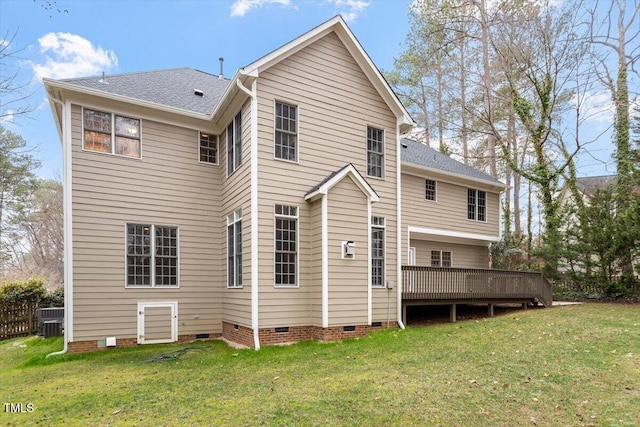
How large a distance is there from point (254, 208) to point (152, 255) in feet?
11.0

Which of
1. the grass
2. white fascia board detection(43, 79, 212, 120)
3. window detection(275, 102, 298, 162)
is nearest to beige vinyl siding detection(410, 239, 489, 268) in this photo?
the grass

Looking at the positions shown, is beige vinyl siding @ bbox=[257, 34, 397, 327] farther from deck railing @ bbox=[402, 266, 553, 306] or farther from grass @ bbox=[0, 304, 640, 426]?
grass @ bbox=[0, 304, 640, 426]

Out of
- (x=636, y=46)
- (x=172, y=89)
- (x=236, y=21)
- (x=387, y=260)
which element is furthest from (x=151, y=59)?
(x=636, y=46)

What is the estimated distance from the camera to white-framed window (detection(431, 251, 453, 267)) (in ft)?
55.3

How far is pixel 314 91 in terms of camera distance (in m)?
10.5

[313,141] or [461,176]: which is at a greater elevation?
[313,141]

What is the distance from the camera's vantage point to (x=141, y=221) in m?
10.3

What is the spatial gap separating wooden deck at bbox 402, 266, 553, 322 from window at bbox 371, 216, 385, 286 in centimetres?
93

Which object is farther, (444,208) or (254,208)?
(444,208)

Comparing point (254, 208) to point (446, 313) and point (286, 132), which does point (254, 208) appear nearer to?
point (286, 132)

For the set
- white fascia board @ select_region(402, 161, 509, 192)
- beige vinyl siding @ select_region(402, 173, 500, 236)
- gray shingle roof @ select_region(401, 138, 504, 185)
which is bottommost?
beige vinyl siding @ select_region(402, 173, 500, 236)

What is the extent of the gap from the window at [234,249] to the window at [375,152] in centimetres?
400

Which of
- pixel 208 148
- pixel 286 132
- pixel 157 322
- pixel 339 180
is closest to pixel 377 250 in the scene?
pixel 339 180

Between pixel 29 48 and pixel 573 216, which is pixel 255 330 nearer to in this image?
pixel 29 48
